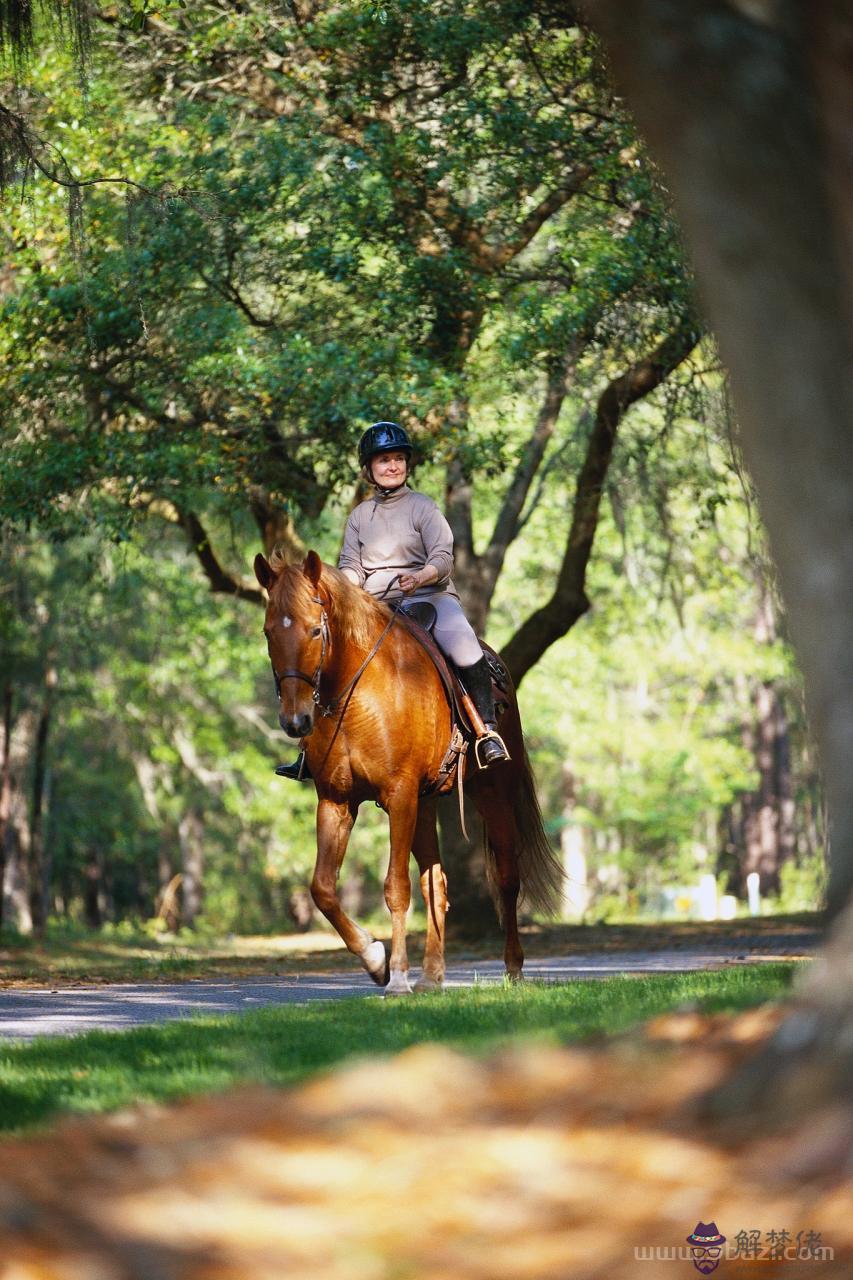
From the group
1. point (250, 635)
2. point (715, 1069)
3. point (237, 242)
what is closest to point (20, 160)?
point (237, 242)

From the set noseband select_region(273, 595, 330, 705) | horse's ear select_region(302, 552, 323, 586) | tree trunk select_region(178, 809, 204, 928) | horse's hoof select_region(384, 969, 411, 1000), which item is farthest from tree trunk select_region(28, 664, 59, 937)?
horse's ear select_region(302, 552, 323, 586)

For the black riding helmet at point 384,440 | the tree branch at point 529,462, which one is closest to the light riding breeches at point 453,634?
the black riding helmet at point 384,440

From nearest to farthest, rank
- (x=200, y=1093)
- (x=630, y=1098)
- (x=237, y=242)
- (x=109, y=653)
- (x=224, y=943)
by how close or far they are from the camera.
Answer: (x=630, y=1098) < (x=200, y=1093) < (x=237, y=242) < (x=224, y=943) < (x=109, y=653)

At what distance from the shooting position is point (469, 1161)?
4.29m

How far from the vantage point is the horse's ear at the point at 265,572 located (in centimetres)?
1090

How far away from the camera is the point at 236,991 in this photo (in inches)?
501

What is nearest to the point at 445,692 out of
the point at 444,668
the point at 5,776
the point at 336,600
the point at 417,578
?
the point at 444,668

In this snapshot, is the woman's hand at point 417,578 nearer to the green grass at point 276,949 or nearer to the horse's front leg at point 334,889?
the horse's front leg at point 334,889

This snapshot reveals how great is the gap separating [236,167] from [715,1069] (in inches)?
594

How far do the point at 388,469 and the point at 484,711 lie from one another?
6.04 feet

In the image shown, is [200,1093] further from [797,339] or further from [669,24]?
[669,24]

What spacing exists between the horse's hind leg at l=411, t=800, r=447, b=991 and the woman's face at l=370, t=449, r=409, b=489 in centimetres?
234

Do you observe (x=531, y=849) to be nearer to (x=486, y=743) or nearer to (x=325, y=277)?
(x=486, y=743)

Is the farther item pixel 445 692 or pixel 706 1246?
pixel 445 692
